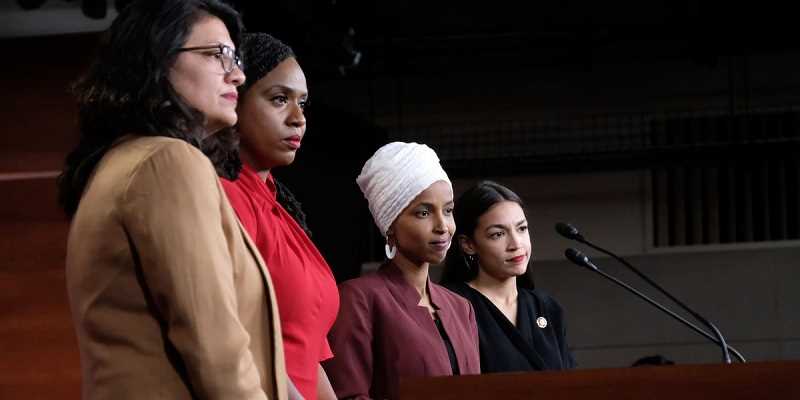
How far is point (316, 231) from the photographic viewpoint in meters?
6.34

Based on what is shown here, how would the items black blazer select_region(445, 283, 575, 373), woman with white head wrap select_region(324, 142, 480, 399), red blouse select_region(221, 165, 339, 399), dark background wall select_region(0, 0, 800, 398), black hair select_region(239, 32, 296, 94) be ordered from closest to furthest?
1. red blouse select_region(221, 165, 339, 399)
2. black hair select_region(239, 32, 296, 94)
3. woman with white head wrap select_region(324, 142, 480, 399)
4. black blazer select_region(445, 283, 575, 373)
5. dark background wall select_region(0, 0, 800, 398)

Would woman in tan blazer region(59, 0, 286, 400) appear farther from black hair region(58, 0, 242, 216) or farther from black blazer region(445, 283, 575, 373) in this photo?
black blazer region(445, 283, 575, 373)

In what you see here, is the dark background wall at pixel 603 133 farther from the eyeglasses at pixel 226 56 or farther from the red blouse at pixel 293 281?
the eyeglasses at pixel 226 56

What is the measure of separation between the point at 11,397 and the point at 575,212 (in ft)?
15.3

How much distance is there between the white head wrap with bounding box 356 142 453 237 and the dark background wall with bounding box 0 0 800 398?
334 centimetres

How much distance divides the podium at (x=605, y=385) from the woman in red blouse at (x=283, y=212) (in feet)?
0.61

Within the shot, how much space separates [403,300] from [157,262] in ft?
4.60

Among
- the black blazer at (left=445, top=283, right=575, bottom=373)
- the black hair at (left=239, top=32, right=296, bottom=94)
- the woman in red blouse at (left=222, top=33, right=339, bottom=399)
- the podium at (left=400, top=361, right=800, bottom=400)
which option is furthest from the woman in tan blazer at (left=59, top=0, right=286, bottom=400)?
the black blazer at (left=445, top=283, right=575, bottom=373)

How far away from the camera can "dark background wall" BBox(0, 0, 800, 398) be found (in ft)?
23.2

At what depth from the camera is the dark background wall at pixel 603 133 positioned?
23.2ft

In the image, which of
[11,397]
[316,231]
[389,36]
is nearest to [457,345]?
[11,397]

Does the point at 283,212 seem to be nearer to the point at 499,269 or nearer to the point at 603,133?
the point at 499,269

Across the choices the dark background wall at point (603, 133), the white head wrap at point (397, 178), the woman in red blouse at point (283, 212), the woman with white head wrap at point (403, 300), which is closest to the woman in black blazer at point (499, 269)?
the woman with white head wrap at point (403, 300)

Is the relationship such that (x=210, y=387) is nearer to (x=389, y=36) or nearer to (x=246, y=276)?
(x=246, y=276)
